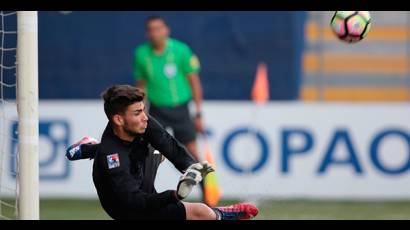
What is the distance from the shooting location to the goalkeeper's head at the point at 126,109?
23.6 ft

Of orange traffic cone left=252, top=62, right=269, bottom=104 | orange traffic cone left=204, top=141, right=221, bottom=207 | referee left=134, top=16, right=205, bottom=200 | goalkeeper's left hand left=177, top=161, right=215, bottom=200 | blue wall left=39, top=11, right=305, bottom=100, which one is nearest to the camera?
goalkeeper's left hand left=177, top=161, right=215, bottom=200

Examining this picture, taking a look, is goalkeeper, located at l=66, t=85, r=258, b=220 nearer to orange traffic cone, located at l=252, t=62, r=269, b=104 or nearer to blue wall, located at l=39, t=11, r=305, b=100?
orange traffic cone, located at l=252, t=62, r=269, b=104

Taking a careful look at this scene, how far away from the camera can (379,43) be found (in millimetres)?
12406

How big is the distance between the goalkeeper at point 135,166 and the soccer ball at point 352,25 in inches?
73.1

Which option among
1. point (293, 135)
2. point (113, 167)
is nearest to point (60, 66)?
point (293, 135)

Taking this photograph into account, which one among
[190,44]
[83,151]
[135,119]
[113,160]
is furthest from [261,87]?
[113,160]

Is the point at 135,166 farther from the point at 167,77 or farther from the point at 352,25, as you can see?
the point at 167,77

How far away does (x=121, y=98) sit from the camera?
7203 millimetres

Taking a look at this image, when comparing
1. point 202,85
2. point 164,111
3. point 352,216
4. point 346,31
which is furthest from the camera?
point 202,85

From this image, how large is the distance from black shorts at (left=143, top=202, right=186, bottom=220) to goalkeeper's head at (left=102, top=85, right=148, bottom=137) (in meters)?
0.53

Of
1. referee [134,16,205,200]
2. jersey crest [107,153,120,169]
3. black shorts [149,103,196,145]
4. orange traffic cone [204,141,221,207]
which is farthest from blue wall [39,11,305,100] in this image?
jersey crest [107,153,120,169]

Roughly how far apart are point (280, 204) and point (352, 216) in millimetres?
1133

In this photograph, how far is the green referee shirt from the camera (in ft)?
38.8

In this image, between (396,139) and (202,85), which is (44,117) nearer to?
(202,85)
